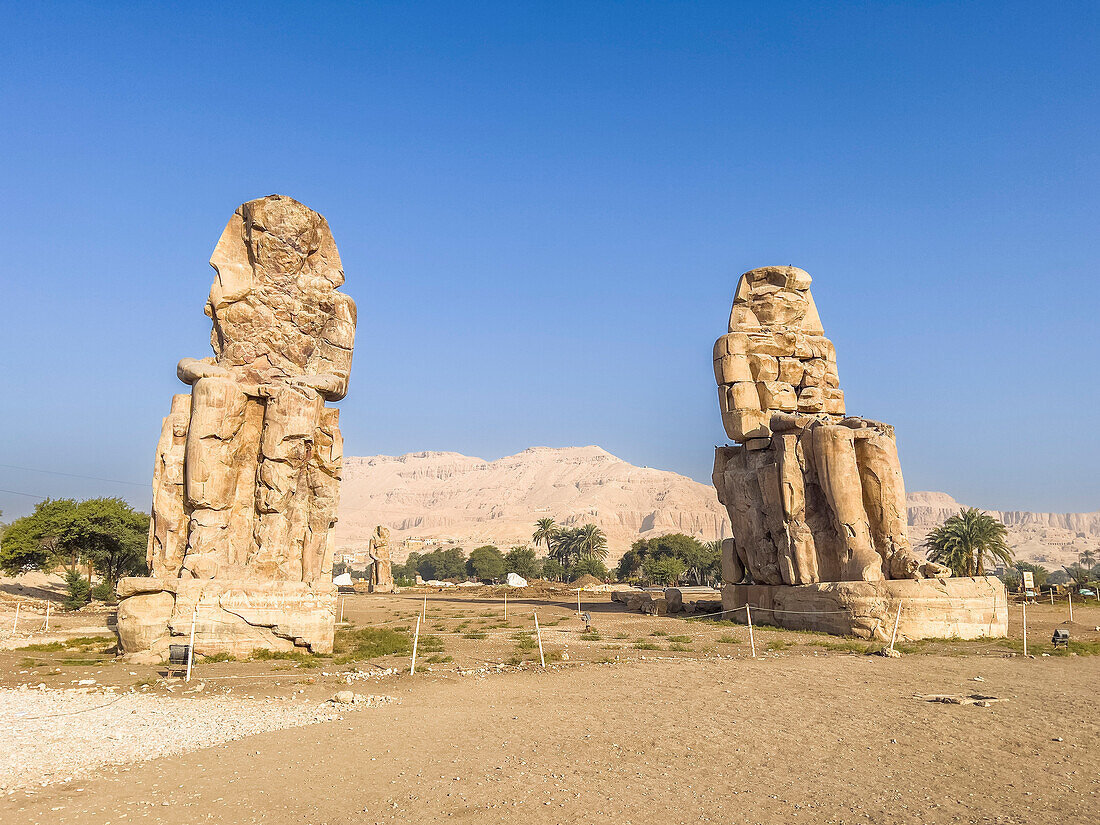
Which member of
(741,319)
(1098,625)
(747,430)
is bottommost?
(1098,625)

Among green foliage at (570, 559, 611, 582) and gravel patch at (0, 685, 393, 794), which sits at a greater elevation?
gravel patch at (0, 685, 393, 794)

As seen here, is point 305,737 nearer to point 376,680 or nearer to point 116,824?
point 116,824

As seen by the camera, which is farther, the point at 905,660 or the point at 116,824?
the point at 905,660

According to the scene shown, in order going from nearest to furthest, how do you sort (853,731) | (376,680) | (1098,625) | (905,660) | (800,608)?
(853,731), (376,680), (905,660), (800,608), (1098,625)

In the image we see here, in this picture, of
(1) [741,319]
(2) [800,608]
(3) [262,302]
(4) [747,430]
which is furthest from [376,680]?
(1) [741,319]

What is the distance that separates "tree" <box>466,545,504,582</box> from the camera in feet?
202

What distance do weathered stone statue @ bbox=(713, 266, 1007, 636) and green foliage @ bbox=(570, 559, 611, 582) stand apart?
39.4 m

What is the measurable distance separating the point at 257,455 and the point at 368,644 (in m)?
3.40

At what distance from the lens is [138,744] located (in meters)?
6.06

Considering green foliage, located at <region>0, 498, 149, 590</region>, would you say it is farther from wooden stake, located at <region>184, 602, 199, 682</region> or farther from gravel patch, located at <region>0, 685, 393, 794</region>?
gravel patch, located at <region>0, 685, 393, 794</region>

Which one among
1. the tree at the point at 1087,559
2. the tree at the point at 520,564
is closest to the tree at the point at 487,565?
the tree at the point at 520,564

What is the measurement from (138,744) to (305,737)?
1243mm

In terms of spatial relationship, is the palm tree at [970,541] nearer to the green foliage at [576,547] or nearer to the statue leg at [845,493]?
the statue leg at [845,493]

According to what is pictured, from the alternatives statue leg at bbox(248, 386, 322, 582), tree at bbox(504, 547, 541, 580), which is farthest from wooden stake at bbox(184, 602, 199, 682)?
tree at bbox(504, 547, 541, 580)
